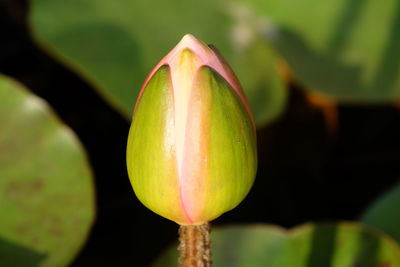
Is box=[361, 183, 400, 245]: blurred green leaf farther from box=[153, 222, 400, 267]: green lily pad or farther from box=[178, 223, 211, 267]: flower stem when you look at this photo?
box=[178, 223, 211, 267]: flower stem

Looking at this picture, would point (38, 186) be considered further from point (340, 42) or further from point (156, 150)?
point (340, 42)

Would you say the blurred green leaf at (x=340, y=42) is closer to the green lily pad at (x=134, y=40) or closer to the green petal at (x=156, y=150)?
the green lily pad at (x=134, y=40)

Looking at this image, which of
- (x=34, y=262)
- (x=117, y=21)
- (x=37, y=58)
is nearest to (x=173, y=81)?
(x=34, y=262)

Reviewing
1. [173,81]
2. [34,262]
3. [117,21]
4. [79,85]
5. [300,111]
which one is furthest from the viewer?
[79,85]

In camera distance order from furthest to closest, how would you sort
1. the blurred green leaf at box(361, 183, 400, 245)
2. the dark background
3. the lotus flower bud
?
1. the dark background
2. the blurred green leaf at box(361, 183, 400, 245)
3. the lotus flower bud

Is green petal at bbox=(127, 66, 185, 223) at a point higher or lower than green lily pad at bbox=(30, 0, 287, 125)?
lower

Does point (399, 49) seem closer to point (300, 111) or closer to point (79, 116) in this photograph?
point (300, 111)

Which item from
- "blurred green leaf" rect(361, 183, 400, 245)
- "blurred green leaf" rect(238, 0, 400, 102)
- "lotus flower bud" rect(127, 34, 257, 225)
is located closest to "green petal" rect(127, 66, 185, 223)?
"lotus flower bud" rect(127, 34, 257, 225)
